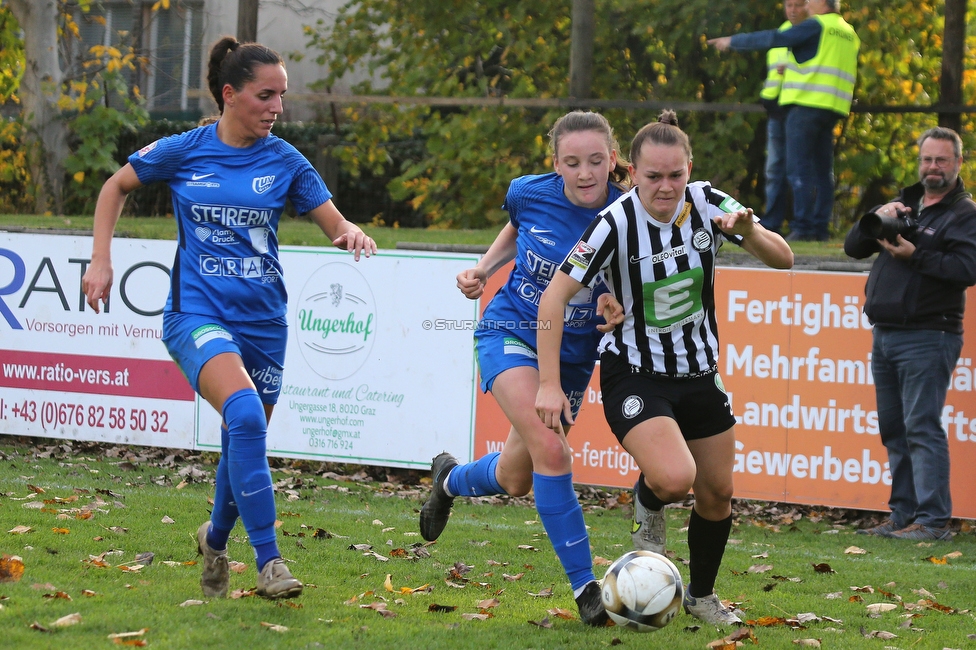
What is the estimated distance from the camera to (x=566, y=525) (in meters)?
4.75

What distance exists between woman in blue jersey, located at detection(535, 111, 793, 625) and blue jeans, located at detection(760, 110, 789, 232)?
19.7 feet

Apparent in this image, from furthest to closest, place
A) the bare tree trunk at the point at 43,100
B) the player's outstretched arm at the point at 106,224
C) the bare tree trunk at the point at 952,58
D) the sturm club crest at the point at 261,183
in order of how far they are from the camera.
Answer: the bare tree trunk at the point at 43,100
the bare tree trunk at the point at 952,58
the sturm club crest at the point at 261,183
the player's outstretched arm at the point at 106,224

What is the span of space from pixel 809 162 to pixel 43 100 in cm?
911

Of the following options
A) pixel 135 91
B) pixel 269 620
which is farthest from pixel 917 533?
pixel 135 91

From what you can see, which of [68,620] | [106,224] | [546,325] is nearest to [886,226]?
[546,325]

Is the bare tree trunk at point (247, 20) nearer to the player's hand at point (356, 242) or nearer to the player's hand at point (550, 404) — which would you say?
the player's hand at point (356, 242)

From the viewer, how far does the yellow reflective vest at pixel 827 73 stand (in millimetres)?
10219

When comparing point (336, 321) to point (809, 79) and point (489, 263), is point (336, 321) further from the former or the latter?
point (809, 79)

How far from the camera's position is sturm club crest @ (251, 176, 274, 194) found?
4.91 m

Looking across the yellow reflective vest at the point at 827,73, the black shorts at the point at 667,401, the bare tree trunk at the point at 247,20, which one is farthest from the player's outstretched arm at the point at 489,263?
the bare tree trunk at the point at 247,20

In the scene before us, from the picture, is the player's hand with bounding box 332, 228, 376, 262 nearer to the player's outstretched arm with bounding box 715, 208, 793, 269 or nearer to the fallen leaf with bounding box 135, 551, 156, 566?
the player's outstretched arm with bounding box 715, 208, 793, 269

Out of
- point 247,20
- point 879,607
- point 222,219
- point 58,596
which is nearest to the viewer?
point 58,596

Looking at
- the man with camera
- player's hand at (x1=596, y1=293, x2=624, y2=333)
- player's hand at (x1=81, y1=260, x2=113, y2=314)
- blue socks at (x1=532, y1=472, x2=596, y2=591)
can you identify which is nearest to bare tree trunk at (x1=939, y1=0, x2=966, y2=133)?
the man with camera

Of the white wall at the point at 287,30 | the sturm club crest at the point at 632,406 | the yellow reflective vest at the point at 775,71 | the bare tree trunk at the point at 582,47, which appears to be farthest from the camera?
the white wall at the point at 287,30
